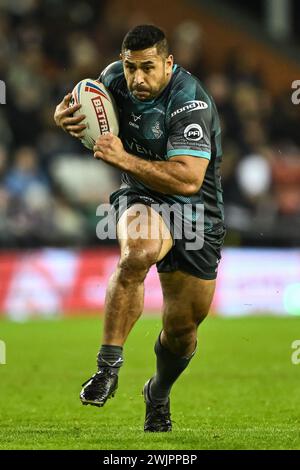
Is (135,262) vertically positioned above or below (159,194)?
below

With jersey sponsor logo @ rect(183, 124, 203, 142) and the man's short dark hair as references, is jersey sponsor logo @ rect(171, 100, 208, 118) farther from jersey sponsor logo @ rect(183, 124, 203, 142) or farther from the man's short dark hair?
the man's short dark hair

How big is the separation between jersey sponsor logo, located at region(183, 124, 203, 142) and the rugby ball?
0.49 meters

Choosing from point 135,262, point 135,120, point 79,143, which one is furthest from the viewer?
point 79,143

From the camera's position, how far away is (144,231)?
6.60 meters

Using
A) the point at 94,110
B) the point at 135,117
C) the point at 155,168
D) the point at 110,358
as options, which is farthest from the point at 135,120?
the point at 110,358

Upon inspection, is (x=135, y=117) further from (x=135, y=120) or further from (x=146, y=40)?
(x=146, y=40)

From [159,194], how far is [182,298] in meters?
0.63

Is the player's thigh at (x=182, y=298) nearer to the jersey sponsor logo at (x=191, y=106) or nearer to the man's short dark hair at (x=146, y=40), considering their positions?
the jersey sponsor logo at (x=191, y=106)

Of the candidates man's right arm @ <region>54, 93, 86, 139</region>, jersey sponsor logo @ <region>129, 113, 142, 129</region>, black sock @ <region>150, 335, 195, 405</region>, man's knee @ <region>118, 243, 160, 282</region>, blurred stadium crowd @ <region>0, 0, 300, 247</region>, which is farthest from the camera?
blurred stadium crowd @ <region>0, 0, 300, 247</region>

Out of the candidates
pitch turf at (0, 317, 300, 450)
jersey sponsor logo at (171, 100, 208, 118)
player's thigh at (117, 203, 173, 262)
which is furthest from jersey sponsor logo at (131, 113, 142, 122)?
pitch turf at (0, 317, 300, 450)

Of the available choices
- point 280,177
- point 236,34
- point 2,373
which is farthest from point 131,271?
point 236,34

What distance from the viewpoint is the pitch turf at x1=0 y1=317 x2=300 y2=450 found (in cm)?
665

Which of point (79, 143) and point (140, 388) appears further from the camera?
point (79, 143)
